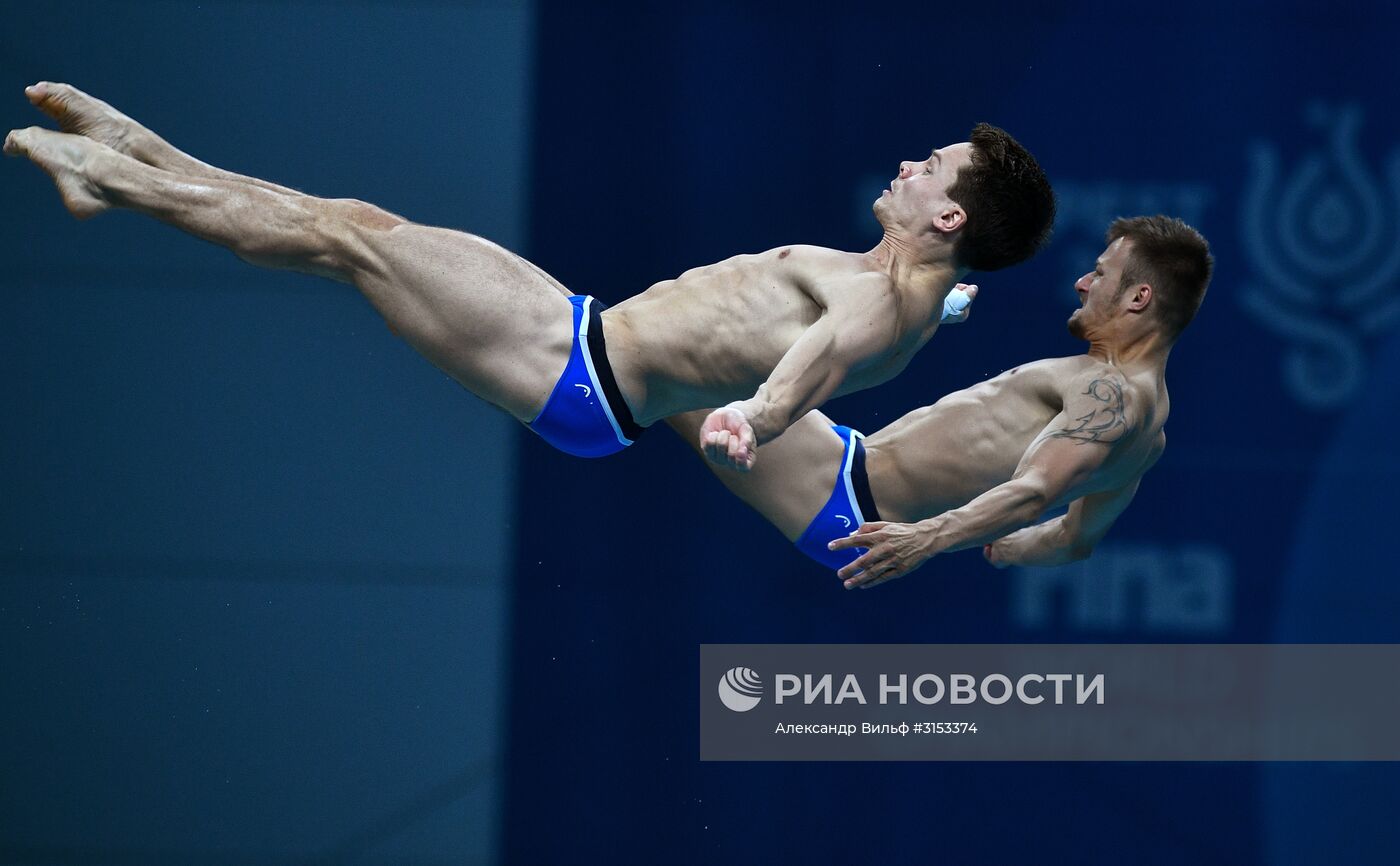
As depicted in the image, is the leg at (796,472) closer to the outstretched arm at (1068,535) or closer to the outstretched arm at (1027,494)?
the outstretched arm at (1027,494)

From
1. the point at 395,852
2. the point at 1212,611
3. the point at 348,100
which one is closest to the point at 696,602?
the point at 395,852

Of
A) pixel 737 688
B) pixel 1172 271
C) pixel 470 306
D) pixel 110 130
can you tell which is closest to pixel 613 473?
pixel 737 688

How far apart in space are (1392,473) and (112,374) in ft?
16.0

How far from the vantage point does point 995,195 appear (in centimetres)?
431

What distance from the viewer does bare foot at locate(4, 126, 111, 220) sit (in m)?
3.99

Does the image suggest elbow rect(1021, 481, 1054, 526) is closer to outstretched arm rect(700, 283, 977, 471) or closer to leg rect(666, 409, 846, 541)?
outstretched arm rect(700, 283, 977, 471)

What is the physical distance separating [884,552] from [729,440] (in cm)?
74

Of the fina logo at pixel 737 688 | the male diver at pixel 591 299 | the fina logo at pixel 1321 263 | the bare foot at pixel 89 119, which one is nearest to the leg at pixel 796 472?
the male diver at pixel 591 299

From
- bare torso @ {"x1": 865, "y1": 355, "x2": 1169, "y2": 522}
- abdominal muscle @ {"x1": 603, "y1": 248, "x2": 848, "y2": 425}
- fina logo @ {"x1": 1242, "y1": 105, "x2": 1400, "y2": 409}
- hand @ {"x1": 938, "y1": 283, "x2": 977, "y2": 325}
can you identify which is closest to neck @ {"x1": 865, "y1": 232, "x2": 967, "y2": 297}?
abdominal muscle @ {"x1": 603, "y1": 248, "x2": 848, "y2": 425}

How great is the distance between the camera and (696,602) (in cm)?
590

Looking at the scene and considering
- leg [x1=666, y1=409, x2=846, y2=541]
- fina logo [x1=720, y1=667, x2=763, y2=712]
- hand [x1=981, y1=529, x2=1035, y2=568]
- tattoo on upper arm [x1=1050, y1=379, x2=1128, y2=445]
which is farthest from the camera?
fina logo [x1=720, y1=667, x2=763, y2=712]

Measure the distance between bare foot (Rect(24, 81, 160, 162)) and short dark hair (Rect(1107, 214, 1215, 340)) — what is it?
113 inches

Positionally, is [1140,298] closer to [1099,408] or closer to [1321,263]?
[1099,408]

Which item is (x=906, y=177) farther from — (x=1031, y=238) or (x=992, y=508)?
(x=992, y=508)
